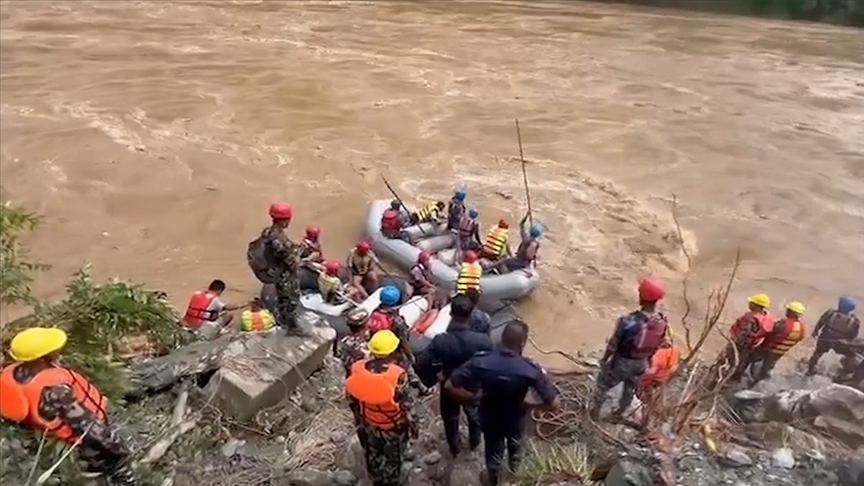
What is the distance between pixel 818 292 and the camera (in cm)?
1092

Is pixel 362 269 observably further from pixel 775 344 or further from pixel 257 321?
pixel 775 344

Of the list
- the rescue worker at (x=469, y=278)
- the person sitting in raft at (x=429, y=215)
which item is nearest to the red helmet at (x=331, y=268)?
the rescue worker at (x=469, y=278)

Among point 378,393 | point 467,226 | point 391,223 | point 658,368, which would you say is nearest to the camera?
point 378,393

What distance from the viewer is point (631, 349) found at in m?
6.14

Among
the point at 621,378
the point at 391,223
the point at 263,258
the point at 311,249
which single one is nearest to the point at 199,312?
the point at 263,258

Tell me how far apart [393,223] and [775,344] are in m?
4.64

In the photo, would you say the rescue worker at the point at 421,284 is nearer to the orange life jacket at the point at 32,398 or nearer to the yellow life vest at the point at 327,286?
the yellow life vest at the point at 327,286

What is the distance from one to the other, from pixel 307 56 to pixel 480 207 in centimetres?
877

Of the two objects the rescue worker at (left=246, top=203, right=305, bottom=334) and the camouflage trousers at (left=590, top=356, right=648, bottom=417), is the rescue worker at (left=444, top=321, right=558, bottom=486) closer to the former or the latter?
the camouflage trousers at (left=590, top=356, right=648, bottom=417)

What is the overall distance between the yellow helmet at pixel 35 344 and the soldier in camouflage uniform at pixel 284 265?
9.23 ft

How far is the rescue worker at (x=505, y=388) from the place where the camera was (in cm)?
498

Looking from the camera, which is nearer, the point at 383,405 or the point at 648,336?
the point at 383,405

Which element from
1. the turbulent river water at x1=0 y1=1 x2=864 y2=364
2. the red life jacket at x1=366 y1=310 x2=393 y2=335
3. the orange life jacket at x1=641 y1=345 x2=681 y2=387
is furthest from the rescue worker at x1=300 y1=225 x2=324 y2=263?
the orange life jacket at x1=641 y1=345 x2=681 y2=387

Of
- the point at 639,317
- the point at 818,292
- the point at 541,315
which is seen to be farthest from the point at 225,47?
the point at 639,317
